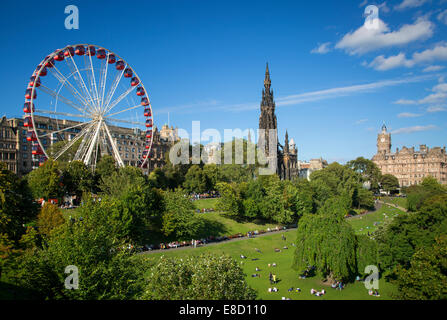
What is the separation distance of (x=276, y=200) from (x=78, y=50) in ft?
132

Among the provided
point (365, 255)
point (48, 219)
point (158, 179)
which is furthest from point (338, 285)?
point (158, 179)

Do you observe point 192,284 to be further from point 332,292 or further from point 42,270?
point 332,292

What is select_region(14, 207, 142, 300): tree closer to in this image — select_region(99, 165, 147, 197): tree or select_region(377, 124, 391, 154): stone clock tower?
select_region(99, 165, 147, 197): tree

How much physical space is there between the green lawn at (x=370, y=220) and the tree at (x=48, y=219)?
47.2 metres

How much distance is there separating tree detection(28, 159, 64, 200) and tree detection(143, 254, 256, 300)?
3499 centimetres

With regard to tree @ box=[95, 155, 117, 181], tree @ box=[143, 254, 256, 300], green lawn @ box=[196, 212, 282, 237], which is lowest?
green lawn @ box=[196, 212, 282, 237]

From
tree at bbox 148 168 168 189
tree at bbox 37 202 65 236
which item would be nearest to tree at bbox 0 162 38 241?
tree at bbox 37 202 65 236

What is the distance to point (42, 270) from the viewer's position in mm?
19641

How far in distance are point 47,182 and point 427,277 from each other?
1837 inches

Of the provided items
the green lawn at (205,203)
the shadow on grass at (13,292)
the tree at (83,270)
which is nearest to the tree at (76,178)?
the green lawn at (205,203)

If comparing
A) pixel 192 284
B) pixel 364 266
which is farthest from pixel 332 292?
pixel 192 284

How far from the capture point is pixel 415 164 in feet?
444

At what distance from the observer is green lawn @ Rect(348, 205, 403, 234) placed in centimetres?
6221
